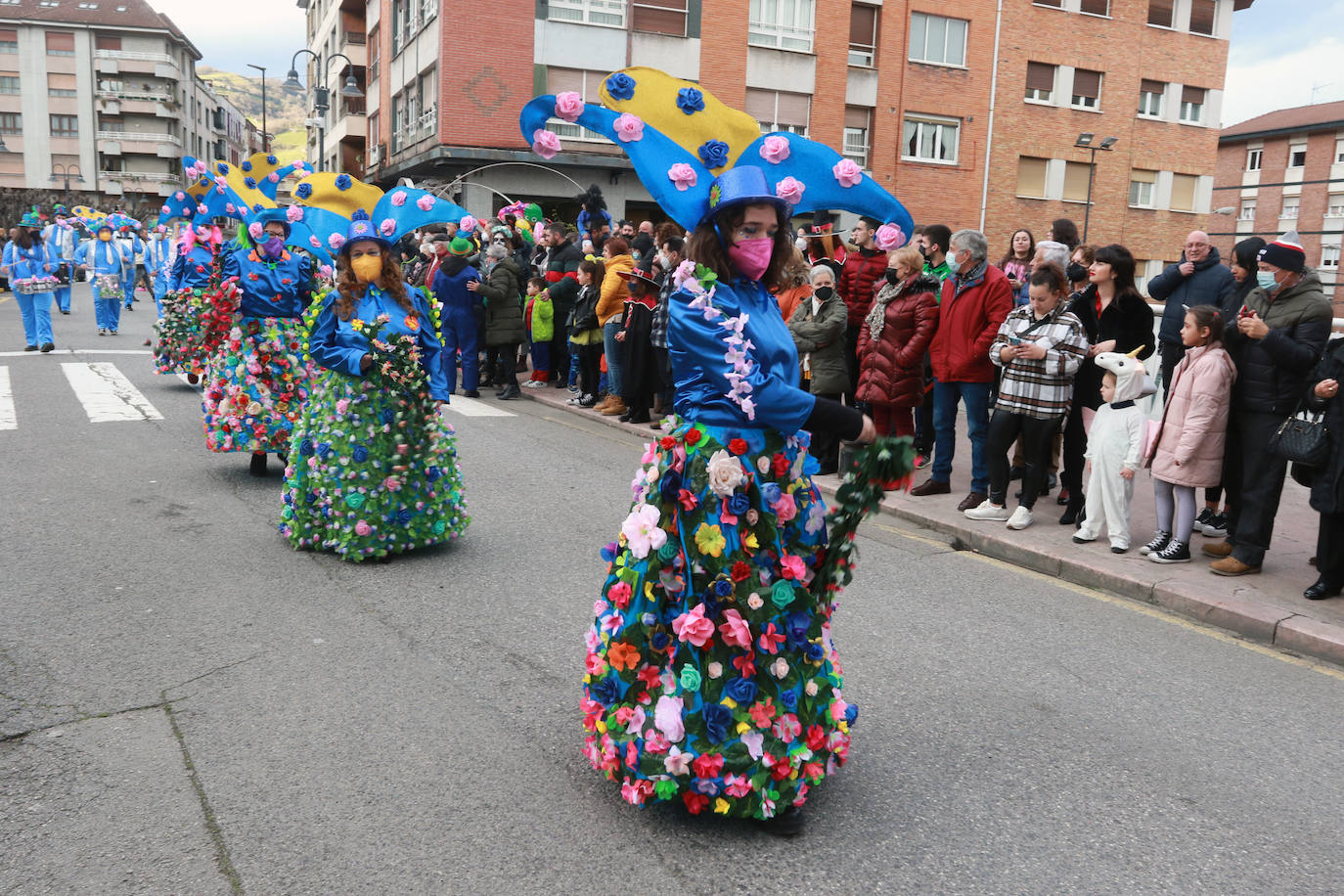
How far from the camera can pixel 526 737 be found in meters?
3.96

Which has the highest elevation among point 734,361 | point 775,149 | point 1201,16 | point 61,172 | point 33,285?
point 1201,16

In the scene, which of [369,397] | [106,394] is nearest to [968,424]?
[369,397]

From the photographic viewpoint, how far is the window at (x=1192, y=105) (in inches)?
1494

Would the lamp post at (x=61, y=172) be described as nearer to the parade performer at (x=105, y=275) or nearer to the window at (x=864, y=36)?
the window at (x=864, y=36)

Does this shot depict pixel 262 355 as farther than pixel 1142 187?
No

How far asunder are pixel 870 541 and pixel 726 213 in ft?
14.4

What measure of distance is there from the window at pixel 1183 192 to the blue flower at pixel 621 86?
131ft

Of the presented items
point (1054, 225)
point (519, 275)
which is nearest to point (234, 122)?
point (519, 275)

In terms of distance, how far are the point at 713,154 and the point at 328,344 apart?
3537 mm

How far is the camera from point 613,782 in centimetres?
362

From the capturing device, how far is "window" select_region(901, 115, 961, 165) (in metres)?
33.9

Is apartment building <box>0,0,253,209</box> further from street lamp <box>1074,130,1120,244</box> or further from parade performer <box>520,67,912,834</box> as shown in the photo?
parade performer <box>520,67,912,834</box>

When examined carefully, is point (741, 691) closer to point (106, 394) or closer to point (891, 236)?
point (891, 236)

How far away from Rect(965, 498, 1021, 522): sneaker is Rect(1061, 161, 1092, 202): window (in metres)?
31.7
